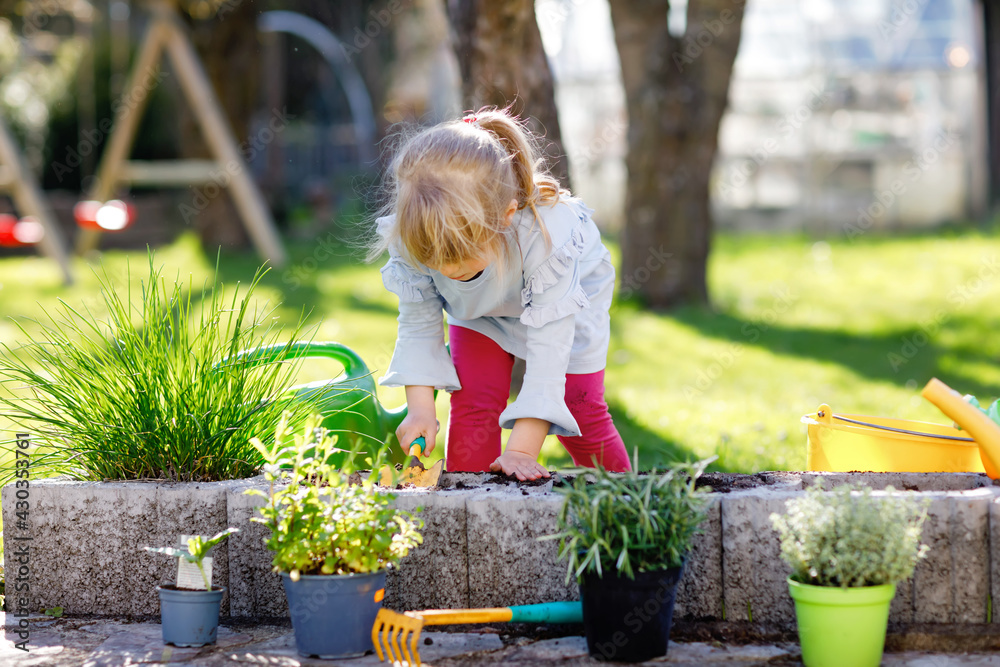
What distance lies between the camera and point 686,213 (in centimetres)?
668

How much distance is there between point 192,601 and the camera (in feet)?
Answer: 6.34

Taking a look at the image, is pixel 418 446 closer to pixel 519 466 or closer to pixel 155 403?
pixel 519 466

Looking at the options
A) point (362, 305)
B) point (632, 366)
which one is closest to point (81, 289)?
point (362, 305)

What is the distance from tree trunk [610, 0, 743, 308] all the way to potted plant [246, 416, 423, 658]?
5064 mm

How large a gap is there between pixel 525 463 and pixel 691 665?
0.58 metres

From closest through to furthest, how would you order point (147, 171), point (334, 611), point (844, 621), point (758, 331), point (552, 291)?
point (844, 621) < point (334, 611) < point (552, 291) < point (758, 331) < point (147, 171)

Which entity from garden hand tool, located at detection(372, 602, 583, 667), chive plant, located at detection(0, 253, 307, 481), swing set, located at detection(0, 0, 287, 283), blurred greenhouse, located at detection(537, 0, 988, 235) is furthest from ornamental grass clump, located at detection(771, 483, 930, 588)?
blurred greenhouse, located at detection(537, 0, 988, 235)

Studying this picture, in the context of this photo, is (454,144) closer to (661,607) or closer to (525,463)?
(525,463)

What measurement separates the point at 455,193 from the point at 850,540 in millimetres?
1024

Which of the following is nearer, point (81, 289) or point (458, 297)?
point (458, 297)

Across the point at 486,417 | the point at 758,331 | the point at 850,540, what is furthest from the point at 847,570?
the point at 758,331

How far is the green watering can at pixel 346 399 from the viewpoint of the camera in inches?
93.6

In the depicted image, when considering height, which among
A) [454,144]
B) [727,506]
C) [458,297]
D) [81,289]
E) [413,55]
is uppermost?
[413,55]

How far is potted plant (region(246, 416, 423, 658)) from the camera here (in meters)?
1.83
